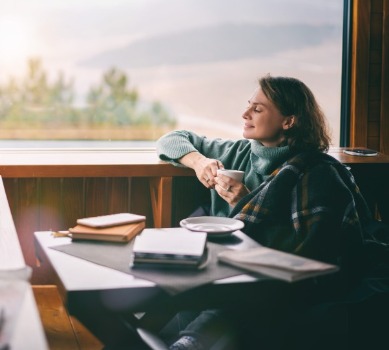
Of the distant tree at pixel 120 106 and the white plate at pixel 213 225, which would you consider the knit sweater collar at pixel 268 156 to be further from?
the distant tree at pixel 120 106

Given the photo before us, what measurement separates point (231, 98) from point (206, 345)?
1966mm

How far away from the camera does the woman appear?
7.51 ft

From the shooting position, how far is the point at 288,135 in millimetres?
2676

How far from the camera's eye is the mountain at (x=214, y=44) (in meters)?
3.47

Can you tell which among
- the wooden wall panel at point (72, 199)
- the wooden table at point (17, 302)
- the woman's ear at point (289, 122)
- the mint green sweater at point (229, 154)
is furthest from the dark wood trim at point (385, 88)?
the wooden table at point (17, 302)

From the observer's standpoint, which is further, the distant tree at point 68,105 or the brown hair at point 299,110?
the distant tree at point 68,105

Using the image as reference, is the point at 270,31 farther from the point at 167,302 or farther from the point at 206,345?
the point at 167,302

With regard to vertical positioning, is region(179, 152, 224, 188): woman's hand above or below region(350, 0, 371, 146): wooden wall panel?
below

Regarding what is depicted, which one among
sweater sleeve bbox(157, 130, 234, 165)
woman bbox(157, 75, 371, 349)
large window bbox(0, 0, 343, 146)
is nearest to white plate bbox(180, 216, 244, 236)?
woman bbox(157, 75, 371, 349)

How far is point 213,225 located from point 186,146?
99 centimetres

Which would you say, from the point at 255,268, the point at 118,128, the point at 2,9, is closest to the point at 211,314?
the point at 255,268

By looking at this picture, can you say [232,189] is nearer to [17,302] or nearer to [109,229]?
[109,229]

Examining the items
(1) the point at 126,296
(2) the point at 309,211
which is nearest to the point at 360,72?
(2) the point at 309,211

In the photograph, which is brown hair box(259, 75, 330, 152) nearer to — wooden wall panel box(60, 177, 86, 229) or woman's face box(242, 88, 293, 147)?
woman's face box(242, 88, 293, 147)
